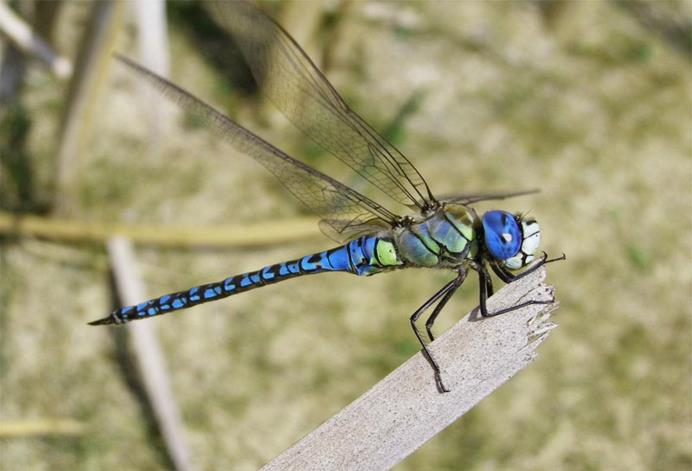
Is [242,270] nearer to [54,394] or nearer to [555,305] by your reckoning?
[54,394]

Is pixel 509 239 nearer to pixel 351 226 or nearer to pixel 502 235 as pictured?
pixel 502 235

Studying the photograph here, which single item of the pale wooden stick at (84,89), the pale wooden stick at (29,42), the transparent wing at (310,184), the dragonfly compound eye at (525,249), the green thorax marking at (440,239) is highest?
the pale wooden stick at (29,42)

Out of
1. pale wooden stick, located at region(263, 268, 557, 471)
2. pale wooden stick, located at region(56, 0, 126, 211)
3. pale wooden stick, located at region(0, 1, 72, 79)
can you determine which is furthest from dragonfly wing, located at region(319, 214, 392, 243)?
pale wooden stick, located at region(0, 1, 72, 79)

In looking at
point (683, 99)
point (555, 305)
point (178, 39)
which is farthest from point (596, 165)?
point (555, 305)

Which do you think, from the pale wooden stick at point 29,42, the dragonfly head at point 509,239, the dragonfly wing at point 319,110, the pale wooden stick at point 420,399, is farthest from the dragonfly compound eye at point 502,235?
the pale wooden stick at point 29,42

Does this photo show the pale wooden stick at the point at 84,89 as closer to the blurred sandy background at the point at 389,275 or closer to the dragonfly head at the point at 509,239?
the blurred sandy background at the point at 389,275
